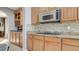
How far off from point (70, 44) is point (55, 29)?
4.09 feet

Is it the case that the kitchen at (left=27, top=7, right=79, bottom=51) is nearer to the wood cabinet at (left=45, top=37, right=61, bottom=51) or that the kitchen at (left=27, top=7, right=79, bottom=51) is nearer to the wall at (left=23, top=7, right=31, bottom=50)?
the wood cabinet at (left=45, top=37, right=61, bottom=51)

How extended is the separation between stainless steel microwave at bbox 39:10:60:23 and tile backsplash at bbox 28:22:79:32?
0.16 meters

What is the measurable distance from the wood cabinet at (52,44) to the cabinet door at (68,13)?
440mm

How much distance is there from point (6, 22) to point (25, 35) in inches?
49.8

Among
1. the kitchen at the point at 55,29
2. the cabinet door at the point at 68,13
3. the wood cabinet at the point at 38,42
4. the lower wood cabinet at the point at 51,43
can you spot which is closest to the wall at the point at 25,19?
the kitchen at the point at 55,29

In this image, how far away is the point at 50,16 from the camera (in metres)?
2.99

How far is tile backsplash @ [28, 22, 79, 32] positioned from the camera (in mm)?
2457

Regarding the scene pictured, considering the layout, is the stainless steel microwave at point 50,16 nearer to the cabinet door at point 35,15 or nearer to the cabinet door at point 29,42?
the cabinet door at point 35,15

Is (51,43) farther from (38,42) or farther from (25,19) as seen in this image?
(25,19)

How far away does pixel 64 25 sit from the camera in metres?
2.73

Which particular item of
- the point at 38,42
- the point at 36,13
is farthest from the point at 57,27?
the point at 36,13

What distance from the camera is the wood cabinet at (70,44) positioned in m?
1.76
